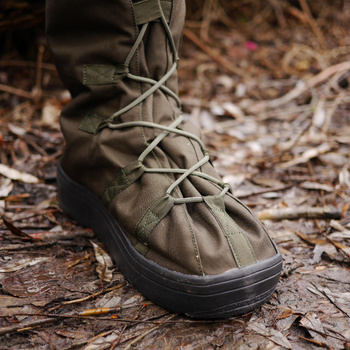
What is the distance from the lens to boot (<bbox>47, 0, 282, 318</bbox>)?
90 cm

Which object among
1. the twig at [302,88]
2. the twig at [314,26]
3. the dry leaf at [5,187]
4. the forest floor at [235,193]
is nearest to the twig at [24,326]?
the forest floor at [235,193]

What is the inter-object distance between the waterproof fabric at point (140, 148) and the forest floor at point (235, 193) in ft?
0.63

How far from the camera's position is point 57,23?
3.60 feet

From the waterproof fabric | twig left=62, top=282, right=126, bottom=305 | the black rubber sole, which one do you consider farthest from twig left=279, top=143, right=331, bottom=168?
twig left=62, top=282, right=126, bottom=305

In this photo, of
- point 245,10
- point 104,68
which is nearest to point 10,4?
point 104,68

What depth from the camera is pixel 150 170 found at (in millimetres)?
1038

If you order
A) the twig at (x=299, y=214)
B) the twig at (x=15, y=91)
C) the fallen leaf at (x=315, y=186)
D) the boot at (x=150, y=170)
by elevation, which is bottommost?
the fallen leaf at (x=315, y=186)

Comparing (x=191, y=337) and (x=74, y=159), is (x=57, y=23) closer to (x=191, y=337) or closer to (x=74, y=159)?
(x=74, y=159)

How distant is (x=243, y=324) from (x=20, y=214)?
3.18 feet

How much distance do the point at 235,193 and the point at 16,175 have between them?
1029 mm

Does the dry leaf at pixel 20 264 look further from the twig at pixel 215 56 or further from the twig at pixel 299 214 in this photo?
→ the twig at pixel 215 56

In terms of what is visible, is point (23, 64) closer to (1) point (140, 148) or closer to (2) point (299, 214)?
(1) point (140, 148)

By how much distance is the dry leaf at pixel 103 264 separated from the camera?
1091mm

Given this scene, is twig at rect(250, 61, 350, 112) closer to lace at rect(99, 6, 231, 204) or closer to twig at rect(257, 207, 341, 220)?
twig at rect(257, 207, 341, 220)
